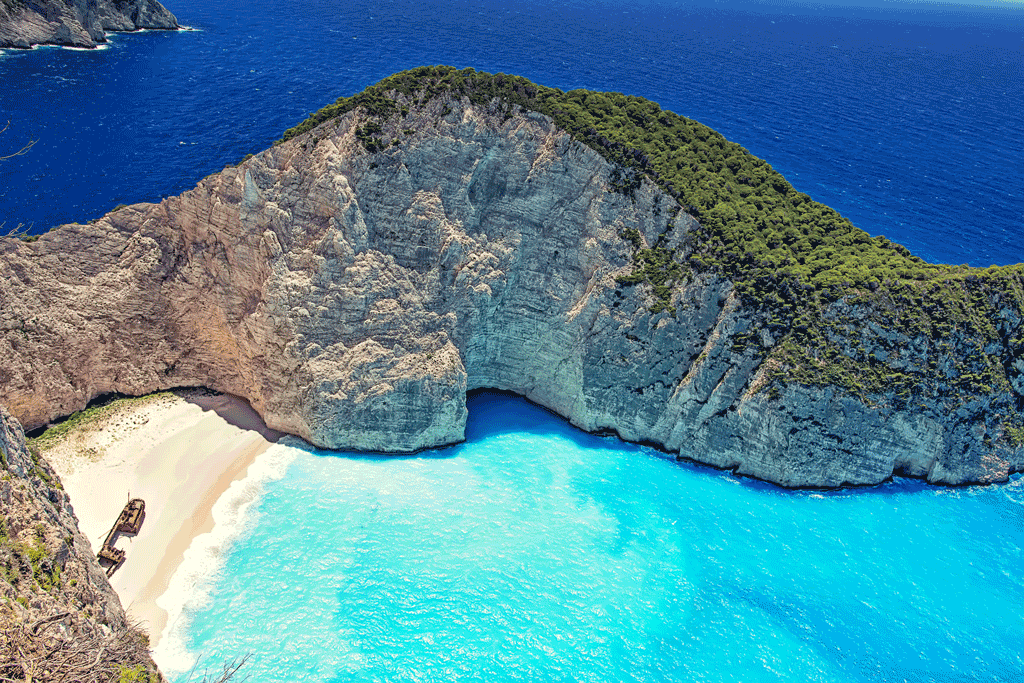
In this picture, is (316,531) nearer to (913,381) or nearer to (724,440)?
(724,440)

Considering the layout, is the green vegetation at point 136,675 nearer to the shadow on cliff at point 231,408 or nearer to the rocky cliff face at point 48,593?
the rocky cliff face at point 48,593

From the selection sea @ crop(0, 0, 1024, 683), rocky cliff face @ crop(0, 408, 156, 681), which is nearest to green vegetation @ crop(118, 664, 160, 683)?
rocky cliff face @ crop(0, 408, 156, 681)

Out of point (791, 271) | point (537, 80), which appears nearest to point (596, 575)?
point (791, 271)

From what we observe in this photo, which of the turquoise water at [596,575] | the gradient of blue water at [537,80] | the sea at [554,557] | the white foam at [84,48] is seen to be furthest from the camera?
the white foam at [84,48]

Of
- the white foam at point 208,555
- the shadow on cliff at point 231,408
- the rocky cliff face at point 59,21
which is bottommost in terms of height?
the white foam at point 208,555

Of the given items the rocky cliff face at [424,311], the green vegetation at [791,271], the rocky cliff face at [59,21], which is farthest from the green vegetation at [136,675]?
the rocky cliff face at [59,21]

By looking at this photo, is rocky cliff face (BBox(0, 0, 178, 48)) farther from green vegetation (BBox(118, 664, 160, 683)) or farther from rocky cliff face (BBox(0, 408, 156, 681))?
green vegetation (BBox(118, 664, 160, 683))

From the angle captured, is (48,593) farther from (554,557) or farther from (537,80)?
(537,80)

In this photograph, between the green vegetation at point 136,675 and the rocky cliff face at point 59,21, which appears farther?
the rocky cliff face at point 59,21
